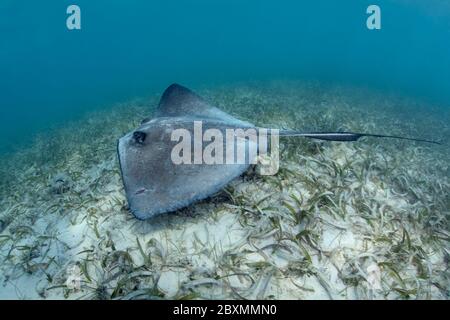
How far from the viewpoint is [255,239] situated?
321 cm

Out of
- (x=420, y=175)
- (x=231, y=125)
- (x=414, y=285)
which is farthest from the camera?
(x=420, y=175)

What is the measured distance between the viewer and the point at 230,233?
3346mm

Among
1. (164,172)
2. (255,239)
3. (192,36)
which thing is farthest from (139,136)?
(192,36)

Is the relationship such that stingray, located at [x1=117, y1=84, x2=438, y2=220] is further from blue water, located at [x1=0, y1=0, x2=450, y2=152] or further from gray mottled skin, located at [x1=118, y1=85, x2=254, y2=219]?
blue water, located at [x1=0, y1=0, x2=450, y2=152]

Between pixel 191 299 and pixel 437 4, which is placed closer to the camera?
pixel 191 299

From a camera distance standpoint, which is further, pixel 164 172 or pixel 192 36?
pixel 192 36

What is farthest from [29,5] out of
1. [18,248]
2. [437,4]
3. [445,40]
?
[445,40]

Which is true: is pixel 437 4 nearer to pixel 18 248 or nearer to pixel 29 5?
pixel 18 248

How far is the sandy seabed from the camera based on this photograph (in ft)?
9.00

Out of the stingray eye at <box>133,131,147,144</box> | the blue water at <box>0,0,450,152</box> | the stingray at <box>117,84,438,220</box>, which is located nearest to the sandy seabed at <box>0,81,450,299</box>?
the stingray at <box>117,84,438,220</box>

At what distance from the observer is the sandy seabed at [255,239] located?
2742 millimetres

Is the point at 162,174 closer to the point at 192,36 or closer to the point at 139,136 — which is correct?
the point at 139,136

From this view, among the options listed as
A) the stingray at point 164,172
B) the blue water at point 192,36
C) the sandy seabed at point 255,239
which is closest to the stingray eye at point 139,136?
the stingray at point 164,172

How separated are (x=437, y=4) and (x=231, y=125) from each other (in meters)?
70.8
